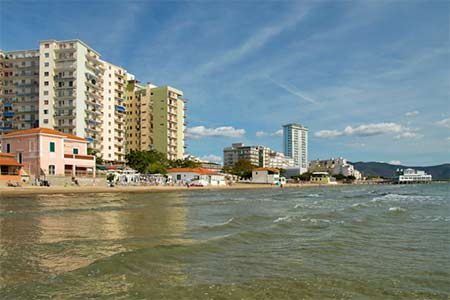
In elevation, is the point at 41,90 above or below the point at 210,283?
above

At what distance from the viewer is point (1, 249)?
9672 millimetres

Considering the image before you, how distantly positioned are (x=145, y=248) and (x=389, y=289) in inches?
245

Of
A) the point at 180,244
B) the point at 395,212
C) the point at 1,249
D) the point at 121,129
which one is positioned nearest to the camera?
→ the point at 1,249

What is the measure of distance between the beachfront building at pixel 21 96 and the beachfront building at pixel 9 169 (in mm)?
38710

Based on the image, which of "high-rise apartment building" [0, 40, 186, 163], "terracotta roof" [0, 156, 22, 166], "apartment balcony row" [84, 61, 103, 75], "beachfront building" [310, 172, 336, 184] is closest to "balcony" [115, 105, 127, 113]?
"high-rise apartment building" [0, 40, 186, 163]

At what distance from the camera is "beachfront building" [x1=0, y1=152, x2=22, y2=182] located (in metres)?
42.1

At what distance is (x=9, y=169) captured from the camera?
4453 cm

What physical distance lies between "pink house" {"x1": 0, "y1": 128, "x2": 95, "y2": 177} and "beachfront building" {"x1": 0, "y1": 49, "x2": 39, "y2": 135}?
33.7m

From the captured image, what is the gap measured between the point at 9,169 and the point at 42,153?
4.46 meters

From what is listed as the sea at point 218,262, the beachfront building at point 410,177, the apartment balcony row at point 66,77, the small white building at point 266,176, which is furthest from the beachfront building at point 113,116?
the beachfront building at point 410,177

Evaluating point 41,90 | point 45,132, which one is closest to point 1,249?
point 45,132

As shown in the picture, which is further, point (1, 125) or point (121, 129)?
point (121, 129)

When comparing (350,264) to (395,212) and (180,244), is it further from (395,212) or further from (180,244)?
(395,212)

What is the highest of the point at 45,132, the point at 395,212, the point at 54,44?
the point at 54,44
